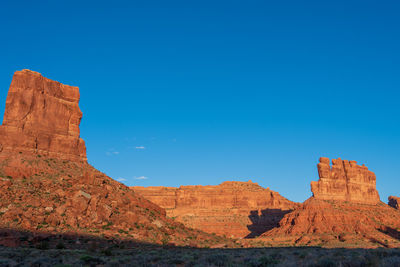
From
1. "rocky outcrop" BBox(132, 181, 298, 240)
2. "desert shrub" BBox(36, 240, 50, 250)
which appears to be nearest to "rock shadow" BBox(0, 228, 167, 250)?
"desert shrub" BBox(36, 240, 50, 250)

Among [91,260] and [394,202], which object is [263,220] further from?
[91,260]

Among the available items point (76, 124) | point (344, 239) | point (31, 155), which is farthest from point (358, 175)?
point (31, 155)

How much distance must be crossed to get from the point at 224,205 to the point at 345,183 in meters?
49.0

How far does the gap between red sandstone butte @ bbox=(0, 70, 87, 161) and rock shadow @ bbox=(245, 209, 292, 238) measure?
73534 mm

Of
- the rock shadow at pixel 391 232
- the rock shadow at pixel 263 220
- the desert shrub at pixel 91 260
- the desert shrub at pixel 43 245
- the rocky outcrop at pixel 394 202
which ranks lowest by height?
the desert shrub at pixel 91 260

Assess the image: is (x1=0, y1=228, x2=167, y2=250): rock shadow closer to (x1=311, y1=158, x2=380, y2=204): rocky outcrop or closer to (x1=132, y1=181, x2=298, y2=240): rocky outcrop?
(x1=132, y1=181, x2=298, y2=240): rocky outcrop

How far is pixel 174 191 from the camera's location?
6289 inches

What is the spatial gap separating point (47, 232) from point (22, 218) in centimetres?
384

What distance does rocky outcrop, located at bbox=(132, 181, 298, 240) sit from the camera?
12988 centimetres

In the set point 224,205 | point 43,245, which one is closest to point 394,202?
point 224,205

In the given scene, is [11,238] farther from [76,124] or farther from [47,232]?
[76,124]

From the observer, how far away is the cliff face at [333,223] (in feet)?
239

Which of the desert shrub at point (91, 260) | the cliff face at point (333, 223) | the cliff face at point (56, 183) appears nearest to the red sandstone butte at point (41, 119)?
the cliff face at point (56, 183)

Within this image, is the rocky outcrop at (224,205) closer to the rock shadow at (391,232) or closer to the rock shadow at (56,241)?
the rock shadow at (391,232)
